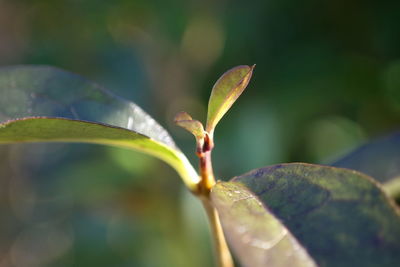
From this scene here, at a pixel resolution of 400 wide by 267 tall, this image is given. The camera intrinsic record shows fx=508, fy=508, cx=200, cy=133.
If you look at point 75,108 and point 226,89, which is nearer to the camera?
point 226,89

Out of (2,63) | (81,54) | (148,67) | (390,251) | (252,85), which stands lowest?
(390,251)

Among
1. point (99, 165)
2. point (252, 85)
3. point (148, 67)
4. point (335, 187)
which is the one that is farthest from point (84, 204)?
point (335, 187)

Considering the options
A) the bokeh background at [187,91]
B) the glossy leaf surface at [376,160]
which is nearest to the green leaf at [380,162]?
the glossy leaf surface at [376,160]

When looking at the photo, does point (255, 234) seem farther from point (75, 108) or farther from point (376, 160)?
point (376, 160)

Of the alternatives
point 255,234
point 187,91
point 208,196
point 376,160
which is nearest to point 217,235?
point 208,196

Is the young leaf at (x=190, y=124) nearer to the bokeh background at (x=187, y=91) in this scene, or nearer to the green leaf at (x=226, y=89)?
the green leaf at (x=226, y=89)

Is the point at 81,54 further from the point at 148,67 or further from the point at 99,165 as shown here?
the point at 99,165
